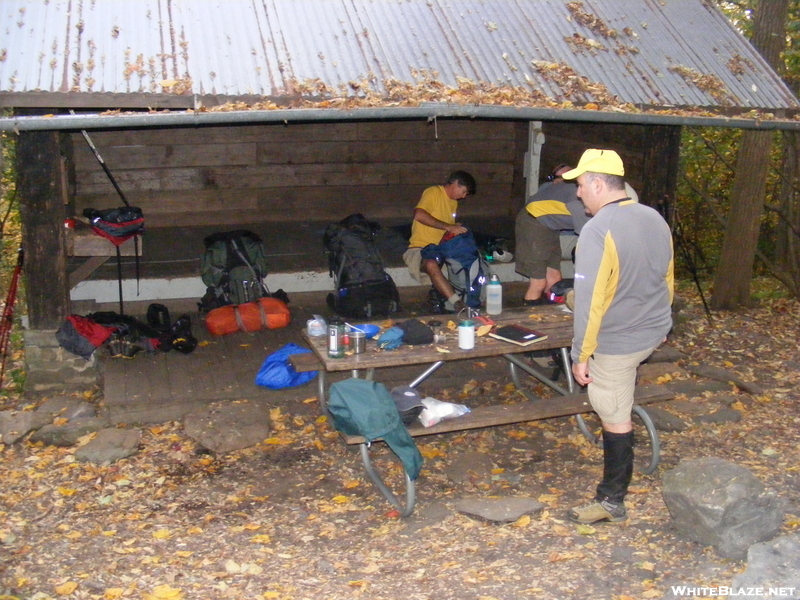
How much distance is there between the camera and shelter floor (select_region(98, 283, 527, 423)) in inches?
232

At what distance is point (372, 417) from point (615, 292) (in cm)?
140

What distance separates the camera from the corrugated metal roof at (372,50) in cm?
533

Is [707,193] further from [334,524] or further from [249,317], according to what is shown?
[334,524]

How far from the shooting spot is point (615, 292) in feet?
13.4

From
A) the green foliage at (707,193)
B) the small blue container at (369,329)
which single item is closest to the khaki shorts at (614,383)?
the small blue container at (369,329)

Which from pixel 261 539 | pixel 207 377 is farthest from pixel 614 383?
pixel 207 377

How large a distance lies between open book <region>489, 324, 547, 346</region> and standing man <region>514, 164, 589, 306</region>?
55.2 inches

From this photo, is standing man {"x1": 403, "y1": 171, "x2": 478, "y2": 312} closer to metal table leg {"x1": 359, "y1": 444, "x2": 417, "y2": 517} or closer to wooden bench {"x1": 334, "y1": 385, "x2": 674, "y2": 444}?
wooden bench {"x1": 334, "y1": 385, "x2": 674, "y2": 444}

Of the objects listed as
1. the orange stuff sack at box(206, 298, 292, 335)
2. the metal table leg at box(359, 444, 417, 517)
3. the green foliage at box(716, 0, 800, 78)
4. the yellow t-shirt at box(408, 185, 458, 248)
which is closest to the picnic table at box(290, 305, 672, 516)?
the metal table leg at box(359, 444, 417, 517)

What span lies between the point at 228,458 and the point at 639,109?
369cm

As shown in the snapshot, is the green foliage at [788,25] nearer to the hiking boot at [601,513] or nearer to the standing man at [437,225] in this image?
the standing man at [437,225]

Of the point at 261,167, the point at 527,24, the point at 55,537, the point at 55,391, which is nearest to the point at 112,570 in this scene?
the point at 55,537

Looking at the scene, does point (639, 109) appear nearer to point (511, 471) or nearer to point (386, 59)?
point (386, 59)

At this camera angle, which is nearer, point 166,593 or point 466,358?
point 166,593
